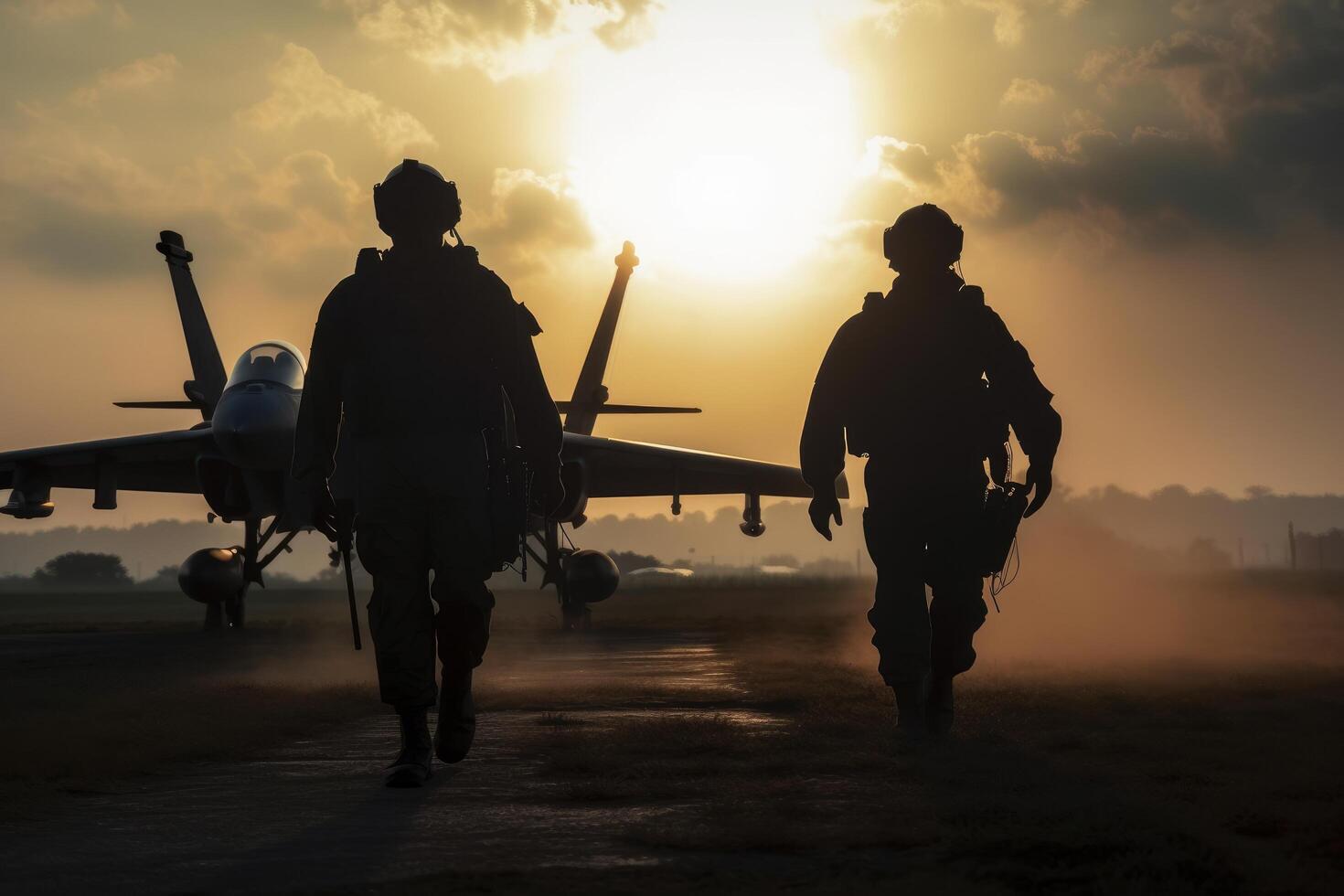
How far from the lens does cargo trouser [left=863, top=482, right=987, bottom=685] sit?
19.9ft

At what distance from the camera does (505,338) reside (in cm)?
547

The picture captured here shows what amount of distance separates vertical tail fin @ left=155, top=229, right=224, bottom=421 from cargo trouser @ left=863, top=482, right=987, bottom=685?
17254 mm

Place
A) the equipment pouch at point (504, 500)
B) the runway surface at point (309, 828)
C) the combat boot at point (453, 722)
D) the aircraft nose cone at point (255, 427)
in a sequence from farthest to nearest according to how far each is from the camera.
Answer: the aircraft nose cone at point (255, 427) < the equipment pouch at point (504, 500) < the combat boot at point (453, 722) < the runway surface at point (309, 828)

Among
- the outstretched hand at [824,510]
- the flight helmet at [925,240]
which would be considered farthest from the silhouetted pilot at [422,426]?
A: the flight helmet at [925,240]

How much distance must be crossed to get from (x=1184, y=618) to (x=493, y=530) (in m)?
15.3

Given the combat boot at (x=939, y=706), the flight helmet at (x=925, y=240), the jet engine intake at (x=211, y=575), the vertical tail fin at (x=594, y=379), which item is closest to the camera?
the combat boot at (x=939, y=706)

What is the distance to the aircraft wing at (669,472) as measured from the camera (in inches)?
862

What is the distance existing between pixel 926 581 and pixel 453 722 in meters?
2.43

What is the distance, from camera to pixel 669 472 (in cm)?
2562

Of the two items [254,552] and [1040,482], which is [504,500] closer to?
[1040,482]

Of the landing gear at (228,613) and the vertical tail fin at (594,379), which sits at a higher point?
the vertical tail fin at (594,379)

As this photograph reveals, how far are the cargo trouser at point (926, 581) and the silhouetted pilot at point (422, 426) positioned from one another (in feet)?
5.59

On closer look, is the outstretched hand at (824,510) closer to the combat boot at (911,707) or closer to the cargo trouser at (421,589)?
the combat boot at (911,707)

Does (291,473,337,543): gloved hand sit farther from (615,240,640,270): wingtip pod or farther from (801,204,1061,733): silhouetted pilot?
(615,240,640,270): wingtip pod
